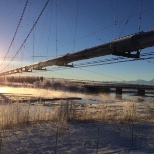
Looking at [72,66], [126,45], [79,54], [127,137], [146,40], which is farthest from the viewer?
[72,66]

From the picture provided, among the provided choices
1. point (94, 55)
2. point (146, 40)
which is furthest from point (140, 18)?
point (94, 55)

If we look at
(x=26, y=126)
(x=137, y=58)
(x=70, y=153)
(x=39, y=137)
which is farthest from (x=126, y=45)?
(x=26, y=126)

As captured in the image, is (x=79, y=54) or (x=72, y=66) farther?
(x=72, y=66)

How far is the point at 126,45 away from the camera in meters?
11.1

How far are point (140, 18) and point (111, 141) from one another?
5.25 meters

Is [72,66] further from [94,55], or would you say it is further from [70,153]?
[70,153]

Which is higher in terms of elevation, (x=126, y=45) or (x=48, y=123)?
(x=126, y=45)

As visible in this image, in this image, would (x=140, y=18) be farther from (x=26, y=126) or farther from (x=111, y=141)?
(x=26, y=126)

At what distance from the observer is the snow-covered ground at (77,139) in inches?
457

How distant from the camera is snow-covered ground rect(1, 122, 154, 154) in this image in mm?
11609

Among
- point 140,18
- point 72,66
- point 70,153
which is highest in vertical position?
point 140,18

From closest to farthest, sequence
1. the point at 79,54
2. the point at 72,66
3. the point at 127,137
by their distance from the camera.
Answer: the point at 127,137 < the point at 79,54 < the point at 72,66

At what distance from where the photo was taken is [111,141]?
1334cm

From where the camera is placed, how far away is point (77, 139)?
523 inches
